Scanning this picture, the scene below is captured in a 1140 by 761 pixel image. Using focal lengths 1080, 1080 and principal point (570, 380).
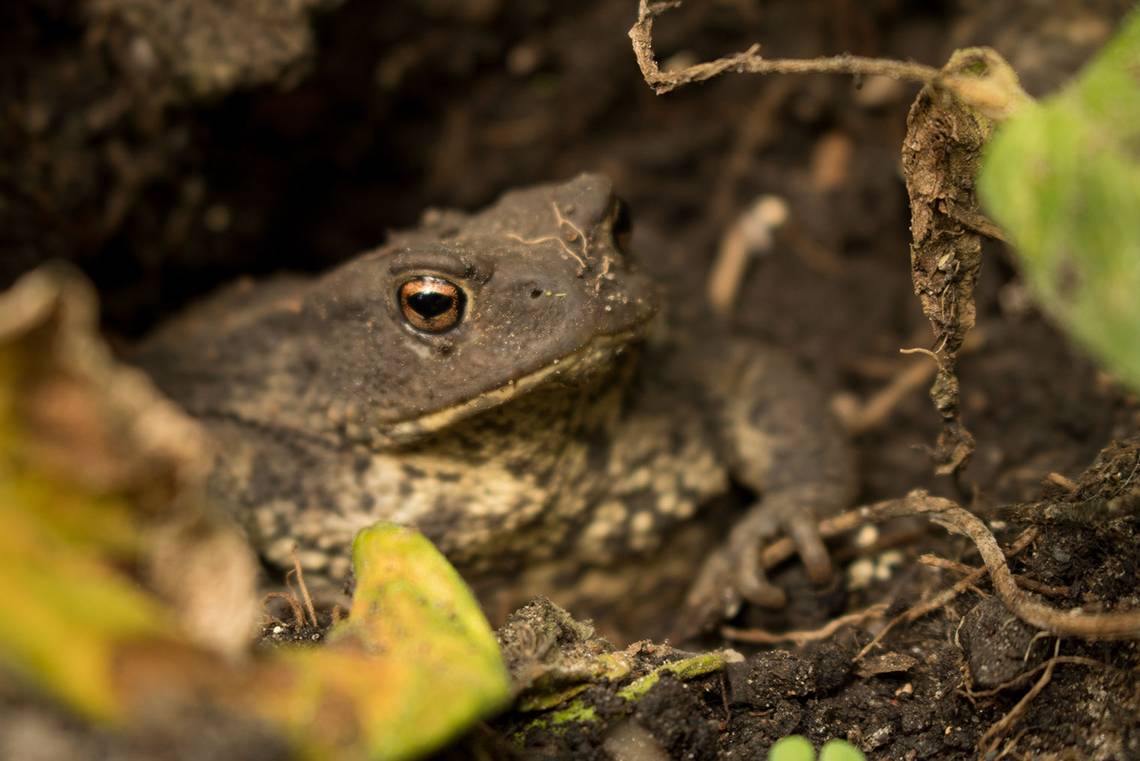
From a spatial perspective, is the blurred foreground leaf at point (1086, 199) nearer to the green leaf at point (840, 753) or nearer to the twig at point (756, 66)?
the twig at point (756, 66)

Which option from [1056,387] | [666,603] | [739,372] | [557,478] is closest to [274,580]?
[557,478]

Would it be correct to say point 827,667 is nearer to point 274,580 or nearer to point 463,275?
point 463,275

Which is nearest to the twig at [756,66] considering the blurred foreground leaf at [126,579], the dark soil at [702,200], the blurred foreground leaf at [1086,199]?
the dark soil at [702,200]

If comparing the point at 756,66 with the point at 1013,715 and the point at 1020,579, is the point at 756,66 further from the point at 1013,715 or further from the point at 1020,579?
the point at 1013,715

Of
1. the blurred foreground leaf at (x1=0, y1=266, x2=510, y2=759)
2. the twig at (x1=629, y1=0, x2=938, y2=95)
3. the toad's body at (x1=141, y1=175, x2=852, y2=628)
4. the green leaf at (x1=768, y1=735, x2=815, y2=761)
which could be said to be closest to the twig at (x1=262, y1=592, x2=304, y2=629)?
the toad's body at (x1=141, y1=175, x2=852, y2=628)

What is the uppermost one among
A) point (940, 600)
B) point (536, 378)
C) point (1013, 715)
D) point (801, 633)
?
point (536, 378)

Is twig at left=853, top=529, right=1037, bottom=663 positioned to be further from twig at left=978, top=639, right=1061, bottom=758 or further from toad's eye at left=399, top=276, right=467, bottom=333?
toad's eye at left=399, top=276, right=467, bottom=333

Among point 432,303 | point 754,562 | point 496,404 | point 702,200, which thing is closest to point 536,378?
point 496,404
